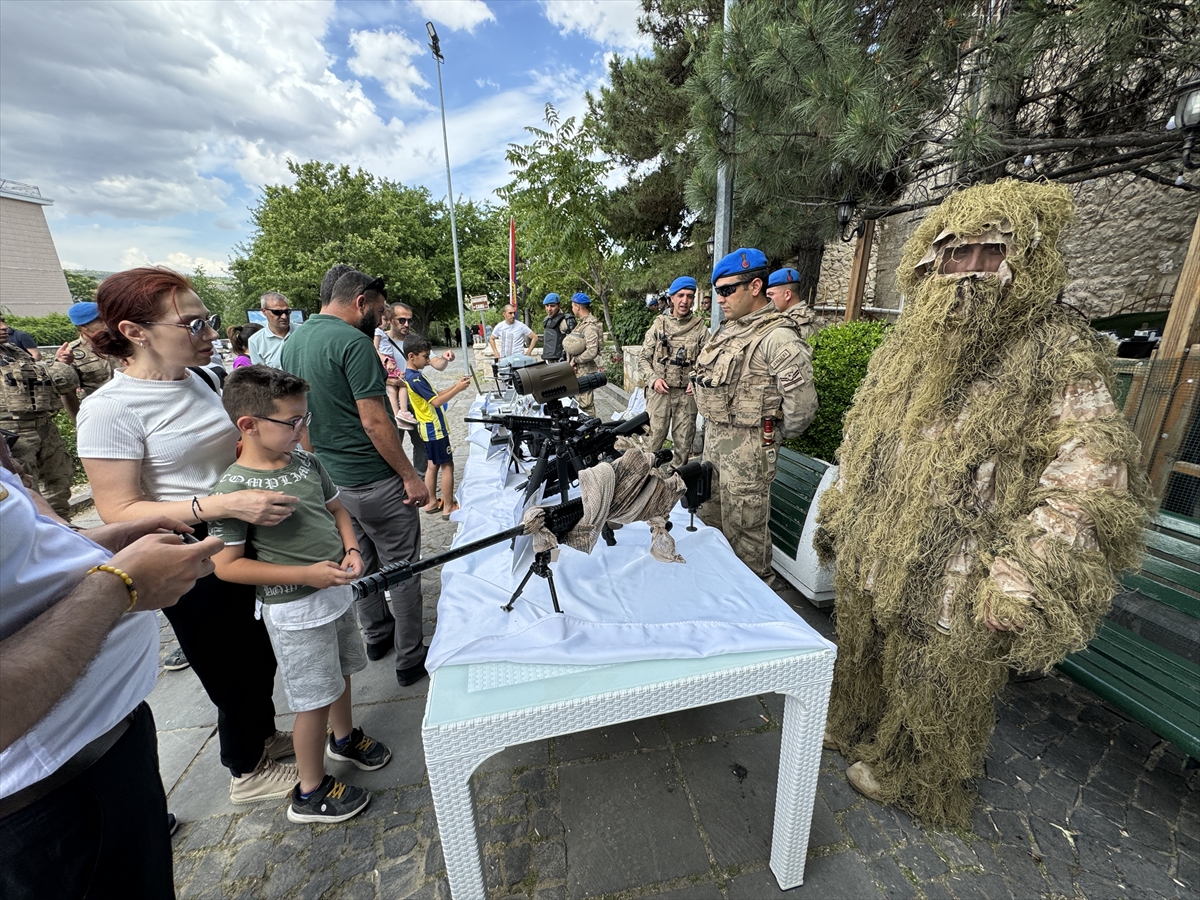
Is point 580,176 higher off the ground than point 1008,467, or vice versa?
point 580,176

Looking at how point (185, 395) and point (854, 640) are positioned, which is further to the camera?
point (854, 640)

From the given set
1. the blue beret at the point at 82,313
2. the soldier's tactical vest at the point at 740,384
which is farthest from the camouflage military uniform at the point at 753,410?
the blue beret at the point at 82,313

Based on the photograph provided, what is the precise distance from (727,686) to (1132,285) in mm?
8972

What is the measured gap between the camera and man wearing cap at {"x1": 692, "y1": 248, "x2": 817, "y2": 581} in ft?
9.96

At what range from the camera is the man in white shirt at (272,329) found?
4.88 metres

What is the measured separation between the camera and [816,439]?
504 cm

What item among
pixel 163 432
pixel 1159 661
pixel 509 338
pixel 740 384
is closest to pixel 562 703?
pixel 163 432

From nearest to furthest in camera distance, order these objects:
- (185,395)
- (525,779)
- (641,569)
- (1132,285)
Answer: (185,395) → (641,569) → (525,779) → (1132,285)

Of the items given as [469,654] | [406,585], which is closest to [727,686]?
[469,654]

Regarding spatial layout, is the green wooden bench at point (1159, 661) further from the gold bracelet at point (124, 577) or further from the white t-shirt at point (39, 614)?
the white t-shirt at point (39, 614)

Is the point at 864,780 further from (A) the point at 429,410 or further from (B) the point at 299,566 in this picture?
(A) the point at 429,410

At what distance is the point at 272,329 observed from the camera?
5.11m

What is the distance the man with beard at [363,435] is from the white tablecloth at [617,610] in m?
0.84

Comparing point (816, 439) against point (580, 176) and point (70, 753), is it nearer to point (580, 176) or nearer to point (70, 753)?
point (70, 753)
